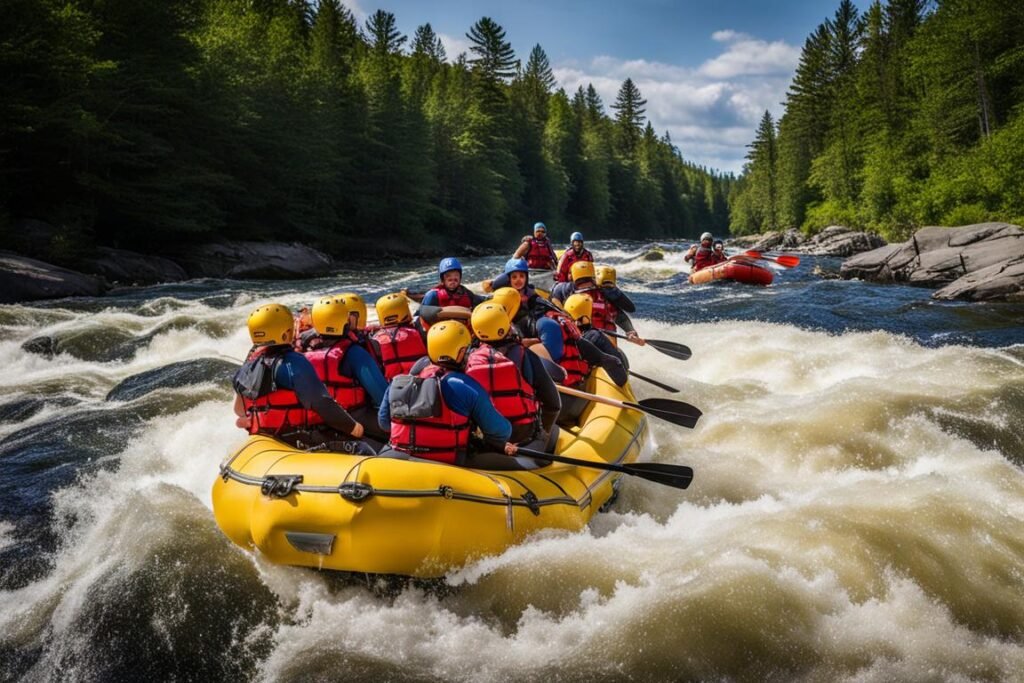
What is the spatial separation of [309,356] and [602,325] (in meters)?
4.17

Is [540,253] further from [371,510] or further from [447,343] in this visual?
[371,510]

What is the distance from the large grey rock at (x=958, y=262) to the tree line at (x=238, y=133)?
19.5 metres

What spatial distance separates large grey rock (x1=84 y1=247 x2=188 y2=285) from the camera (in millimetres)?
16281

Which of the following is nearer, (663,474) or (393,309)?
(663,474)

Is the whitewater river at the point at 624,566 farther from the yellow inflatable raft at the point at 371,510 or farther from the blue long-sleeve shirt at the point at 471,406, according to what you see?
the blue long-sleeve shirt at the point at 471,406

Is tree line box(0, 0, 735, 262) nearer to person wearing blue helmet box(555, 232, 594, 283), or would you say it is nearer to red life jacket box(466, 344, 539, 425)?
person wearing blue helmet box(555, 232, 594, 283)

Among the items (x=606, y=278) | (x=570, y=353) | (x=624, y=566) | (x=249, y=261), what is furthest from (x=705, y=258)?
(x=624, y=566)

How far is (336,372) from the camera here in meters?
4.75

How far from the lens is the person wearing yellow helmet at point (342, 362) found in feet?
15.3

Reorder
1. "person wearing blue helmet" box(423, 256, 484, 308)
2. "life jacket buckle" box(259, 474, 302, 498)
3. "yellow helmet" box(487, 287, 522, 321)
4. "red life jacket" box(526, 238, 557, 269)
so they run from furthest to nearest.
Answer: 1. "red life jacket" box(526, 238, 557, 269)
2. "person wearing blue helmet" box(423, 256, 484, 308)
3. "yellow helmet" box(487, 287, 522, 321)
4. "life jacket buckle" box(259, 474, 302, 498)

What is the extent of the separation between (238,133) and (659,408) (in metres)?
22.0

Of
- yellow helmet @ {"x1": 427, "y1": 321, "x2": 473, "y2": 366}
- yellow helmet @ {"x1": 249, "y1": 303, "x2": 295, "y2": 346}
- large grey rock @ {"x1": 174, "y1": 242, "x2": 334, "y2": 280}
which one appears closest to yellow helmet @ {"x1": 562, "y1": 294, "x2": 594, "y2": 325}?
yellow helmet @ {"x1": 427, "y1": 321, "x2": 473, "y2": 366}

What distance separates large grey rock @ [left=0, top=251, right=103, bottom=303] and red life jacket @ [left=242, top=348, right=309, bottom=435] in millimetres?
11345

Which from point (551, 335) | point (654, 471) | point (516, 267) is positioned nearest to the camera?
point (654, 471)
